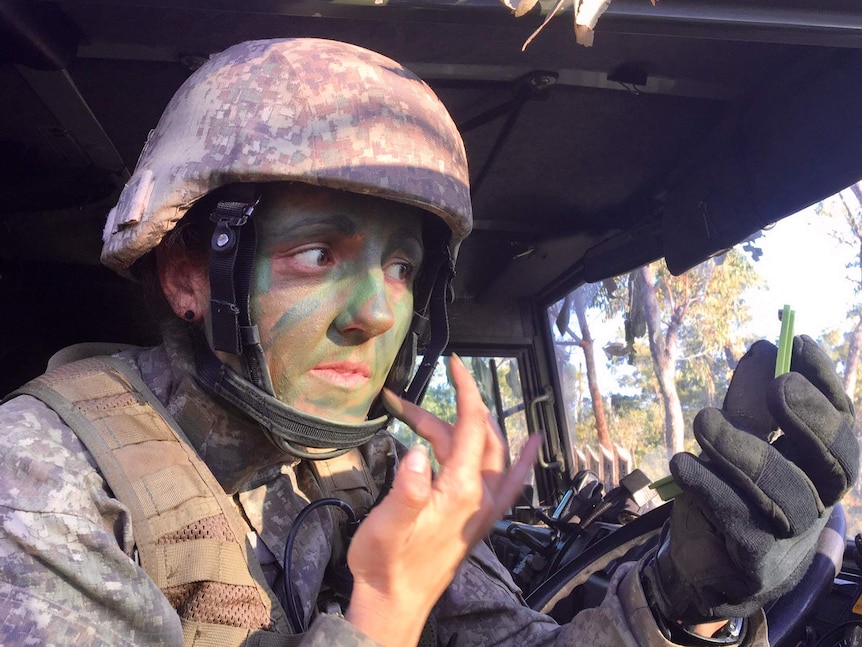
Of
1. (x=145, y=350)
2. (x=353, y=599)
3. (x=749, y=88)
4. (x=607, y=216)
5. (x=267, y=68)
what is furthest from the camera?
(x=607, y=216)

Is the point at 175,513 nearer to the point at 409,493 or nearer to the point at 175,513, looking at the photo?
the point at 175,513

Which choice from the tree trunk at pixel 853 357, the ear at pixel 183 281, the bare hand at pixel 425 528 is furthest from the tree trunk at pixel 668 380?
the bare hand at pixel 425 528

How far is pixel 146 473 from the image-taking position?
4.62 ft

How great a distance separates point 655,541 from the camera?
2373 millimetres

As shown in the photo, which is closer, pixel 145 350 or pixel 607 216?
pixel 145 350

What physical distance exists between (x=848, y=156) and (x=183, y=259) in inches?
70.5

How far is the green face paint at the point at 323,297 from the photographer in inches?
63.7

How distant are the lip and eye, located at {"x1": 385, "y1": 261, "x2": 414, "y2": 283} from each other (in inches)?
10.6

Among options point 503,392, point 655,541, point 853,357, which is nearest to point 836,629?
point 655,541

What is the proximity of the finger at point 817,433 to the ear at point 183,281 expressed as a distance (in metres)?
1.30

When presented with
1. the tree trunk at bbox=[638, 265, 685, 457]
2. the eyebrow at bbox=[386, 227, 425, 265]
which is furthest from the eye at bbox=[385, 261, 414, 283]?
the tree trunk at bbox=[638, 265, 685, 457]

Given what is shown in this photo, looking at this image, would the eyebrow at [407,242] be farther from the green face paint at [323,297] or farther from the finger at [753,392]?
the finger at [753,392]

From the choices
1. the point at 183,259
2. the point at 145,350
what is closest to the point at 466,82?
the point at 183,259

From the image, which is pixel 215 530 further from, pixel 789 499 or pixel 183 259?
pixel 789 499
